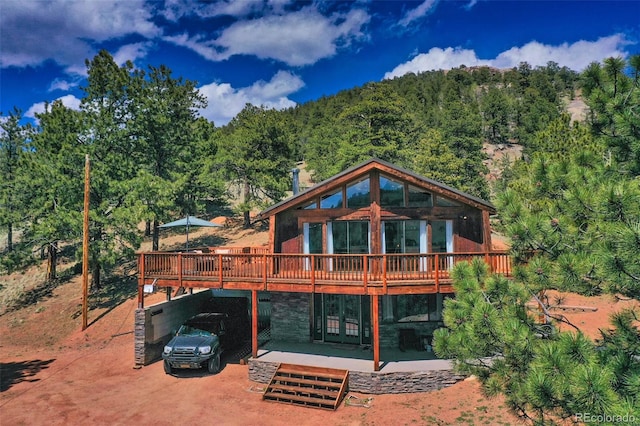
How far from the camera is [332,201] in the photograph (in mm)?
15203

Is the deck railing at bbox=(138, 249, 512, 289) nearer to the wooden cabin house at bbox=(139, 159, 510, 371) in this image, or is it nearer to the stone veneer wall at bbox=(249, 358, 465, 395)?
the wooden cabin house at bbox=(139, 159, 510, 371)

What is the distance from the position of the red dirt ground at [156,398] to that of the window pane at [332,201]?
23.0 feet

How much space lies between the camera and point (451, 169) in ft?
107

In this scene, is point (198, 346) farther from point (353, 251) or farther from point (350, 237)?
point (350, 237)

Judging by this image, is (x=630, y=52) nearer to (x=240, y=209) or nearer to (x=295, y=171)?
(x=295, y=171)

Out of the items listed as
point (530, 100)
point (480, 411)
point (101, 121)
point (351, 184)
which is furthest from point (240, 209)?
point (530, 100)

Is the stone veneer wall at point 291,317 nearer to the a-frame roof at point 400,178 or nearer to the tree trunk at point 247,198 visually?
the a-frame roof at point 400,178

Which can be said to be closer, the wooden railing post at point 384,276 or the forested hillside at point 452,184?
the forested hillside at point 452,184

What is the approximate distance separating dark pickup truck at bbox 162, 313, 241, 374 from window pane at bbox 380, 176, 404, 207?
8.18m

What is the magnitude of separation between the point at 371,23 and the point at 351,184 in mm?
21445

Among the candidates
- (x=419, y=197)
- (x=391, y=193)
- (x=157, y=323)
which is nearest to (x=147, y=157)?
(x=157, y=323)

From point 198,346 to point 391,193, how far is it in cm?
914

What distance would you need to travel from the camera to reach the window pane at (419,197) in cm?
1475

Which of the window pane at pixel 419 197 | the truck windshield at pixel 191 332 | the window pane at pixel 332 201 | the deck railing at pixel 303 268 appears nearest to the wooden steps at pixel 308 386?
the deck railing at pixel 303 268
